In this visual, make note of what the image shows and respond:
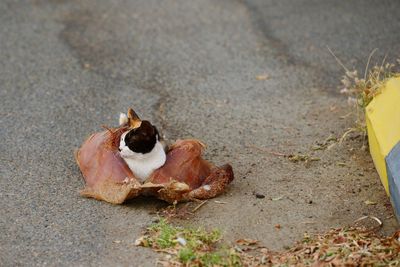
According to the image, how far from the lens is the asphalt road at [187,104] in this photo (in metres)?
3.87

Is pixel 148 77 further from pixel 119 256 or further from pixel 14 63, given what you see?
pixel 119 256

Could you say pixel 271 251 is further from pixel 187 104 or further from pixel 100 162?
pixel 187 104

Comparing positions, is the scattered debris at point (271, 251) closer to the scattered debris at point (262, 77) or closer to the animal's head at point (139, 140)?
the animal's head at point (139, 140)

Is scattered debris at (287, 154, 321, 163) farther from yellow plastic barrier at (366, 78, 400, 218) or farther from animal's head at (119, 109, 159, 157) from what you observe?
animal's head at (119, 109, 159, 157)

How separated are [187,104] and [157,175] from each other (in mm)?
1435

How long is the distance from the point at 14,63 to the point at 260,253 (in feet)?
10.2

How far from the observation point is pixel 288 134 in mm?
4906

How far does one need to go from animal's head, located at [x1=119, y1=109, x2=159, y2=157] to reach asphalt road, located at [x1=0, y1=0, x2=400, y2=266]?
278mm

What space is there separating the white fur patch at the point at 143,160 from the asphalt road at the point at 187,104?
0.15m

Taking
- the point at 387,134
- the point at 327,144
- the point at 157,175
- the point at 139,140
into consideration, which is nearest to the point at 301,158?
the point at 327,144


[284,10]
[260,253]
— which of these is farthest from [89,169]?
[284,10]

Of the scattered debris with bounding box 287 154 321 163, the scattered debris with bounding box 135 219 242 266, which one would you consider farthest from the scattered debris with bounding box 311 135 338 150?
→ the scattered debris with bounding box 135 219 242 266

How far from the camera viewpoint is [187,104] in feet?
17.7

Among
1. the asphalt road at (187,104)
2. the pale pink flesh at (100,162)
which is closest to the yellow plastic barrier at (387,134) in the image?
the asphalt road at (187,104)
